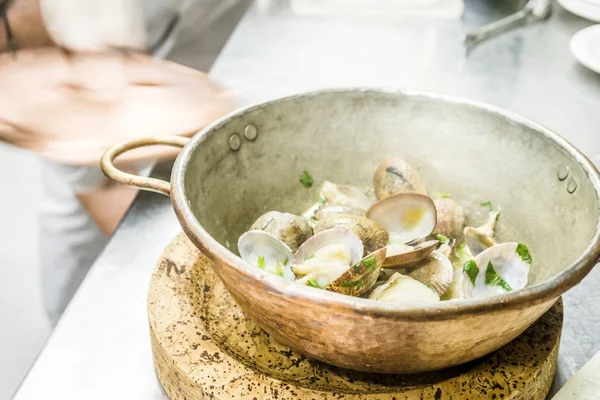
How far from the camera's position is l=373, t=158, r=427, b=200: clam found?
0.80m

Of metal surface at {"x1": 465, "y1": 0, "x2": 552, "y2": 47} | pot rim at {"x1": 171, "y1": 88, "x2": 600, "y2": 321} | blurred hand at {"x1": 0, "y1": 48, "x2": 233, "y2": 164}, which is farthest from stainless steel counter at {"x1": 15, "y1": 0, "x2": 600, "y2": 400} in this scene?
pot rim at {"x1": 171, "y1": 88, "x2": 600, "y2": 321}

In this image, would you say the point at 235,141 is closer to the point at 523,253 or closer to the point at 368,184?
the point at 368,184

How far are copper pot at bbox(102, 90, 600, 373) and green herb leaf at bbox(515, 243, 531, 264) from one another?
25 millimetres

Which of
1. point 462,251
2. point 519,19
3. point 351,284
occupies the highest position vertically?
point 351,284

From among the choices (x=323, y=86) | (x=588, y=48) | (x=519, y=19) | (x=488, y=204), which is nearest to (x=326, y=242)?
(x=488, y=204)

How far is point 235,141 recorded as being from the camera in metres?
0.78

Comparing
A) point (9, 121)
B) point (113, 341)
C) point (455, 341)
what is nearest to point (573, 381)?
point (455, 341)

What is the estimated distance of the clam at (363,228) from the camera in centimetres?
70

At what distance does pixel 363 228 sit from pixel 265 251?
13 cm

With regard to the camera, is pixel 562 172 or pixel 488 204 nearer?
pixel 562 172

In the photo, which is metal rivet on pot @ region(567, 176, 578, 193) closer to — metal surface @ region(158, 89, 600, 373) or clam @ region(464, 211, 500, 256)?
metal surface @ region(158, 89, 600, 373)

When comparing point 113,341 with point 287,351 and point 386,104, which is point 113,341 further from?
point 386,104

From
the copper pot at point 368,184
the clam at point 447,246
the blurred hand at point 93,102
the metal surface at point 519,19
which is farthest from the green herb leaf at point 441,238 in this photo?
the metal surface at point 519,19

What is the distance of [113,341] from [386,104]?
1.69ft
